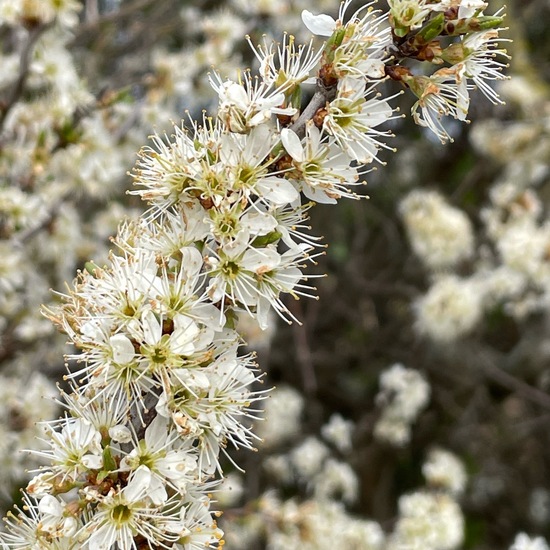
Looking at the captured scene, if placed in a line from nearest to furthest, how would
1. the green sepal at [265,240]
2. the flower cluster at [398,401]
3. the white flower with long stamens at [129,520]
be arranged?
the white flower with long stamens at [129,520]
the green sepal at [265,240]
the flower cluster at [398,401]

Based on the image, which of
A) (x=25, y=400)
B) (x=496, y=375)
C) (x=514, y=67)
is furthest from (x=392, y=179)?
(x=25, y=400)

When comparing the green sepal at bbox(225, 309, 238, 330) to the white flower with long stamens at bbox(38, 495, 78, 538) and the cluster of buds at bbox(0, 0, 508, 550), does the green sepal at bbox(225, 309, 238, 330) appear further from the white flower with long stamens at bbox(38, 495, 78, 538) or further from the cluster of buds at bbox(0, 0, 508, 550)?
the white flower with long stamens at bbox(38, 495, 78, 538)

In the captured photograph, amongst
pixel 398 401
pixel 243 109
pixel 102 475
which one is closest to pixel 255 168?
pixel 243 109

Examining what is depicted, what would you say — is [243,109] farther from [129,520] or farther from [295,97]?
[129,520]

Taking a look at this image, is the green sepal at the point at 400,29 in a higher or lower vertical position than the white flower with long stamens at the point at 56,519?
higher

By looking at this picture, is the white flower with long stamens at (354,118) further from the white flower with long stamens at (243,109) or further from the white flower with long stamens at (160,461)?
the white flower with long stamens at (160,461)

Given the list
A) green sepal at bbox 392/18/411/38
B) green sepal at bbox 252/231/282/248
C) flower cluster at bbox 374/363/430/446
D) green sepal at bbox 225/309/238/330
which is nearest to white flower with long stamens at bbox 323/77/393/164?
green sepal at bbox 392/18/411/38

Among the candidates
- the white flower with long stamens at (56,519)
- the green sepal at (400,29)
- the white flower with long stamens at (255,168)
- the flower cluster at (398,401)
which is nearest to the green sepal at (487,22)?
the green sepal at (400,29)

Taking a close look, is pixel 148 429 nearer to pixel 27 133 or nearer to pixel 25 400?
pixel 25 400
